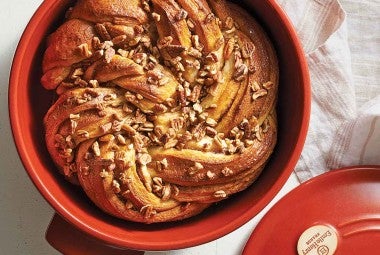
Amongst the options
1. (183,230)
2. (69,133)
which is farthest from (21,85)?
(183,230)

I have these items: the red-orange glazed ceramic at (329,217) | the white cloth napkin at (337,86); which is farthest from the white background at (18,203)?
the white cloth napkin at (337,86)

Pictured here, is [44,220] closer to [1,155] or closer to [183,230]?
[1,155]

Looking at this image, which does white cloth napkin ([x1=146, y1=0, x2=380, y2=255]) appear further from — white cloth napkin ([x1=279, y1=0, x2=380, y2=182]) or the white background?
the white background

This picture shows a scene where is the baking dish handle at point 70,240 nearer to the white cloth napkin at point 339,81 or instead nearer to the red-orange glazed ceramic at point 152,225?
the red-orange glazed ceramic at point 152,225

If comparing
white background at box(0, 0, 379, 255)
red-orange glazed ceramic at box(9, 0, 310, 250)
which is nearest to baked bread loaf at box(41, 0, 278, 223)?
red-orange glazed ceramic at box(9, 0, 310, 250)

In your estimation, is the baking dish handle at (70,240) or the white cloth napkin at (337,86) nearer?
the baking dish handle at (70,240)
